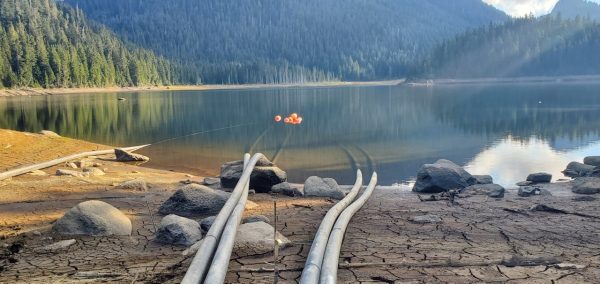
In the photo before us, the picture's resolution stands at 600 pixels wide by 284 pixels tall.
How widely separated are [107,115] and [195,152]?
28679mm

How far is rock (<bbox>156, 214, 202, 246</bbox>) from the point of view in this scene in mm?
8227

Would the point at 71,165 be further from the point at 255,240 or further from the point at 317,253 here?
the point at 317,253

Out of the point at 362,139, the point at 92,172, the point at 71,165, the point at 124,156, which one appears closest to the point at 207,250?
the point at 92,172

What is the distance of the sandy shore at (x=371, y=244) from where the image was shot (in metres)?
6.79

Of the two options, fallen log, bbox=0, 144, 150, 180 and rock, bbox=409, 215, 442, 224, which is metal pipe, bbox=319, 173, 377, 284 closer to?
rock, bbox=409, 215, 442, 224

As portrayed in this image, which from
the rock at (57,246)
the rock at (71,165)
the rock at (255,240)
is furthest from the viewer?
the rock at (71,165)

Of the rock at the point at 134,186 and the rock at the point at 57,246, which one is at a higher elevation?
the rock at the point at 57,246

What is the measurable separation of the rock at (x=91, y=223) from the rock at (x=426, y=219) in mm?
5613

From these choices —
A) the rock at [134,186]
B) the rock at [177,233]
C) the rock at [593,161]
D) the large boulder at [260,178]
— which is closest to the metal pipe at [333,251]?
the rock at [177,233]

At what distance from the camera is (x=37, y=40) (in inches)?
4879

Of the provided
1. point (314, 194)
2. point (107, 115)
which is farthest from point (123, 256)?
point (107, 115)

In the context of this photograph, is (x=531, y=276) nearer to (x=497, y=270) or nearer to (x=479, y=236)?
(x=497, y=270)

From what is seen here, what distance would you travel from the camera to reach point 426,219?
1018cm

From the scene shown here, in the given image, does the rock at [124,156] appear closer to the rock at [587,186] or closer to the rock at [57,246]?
the rock at [57,246]
